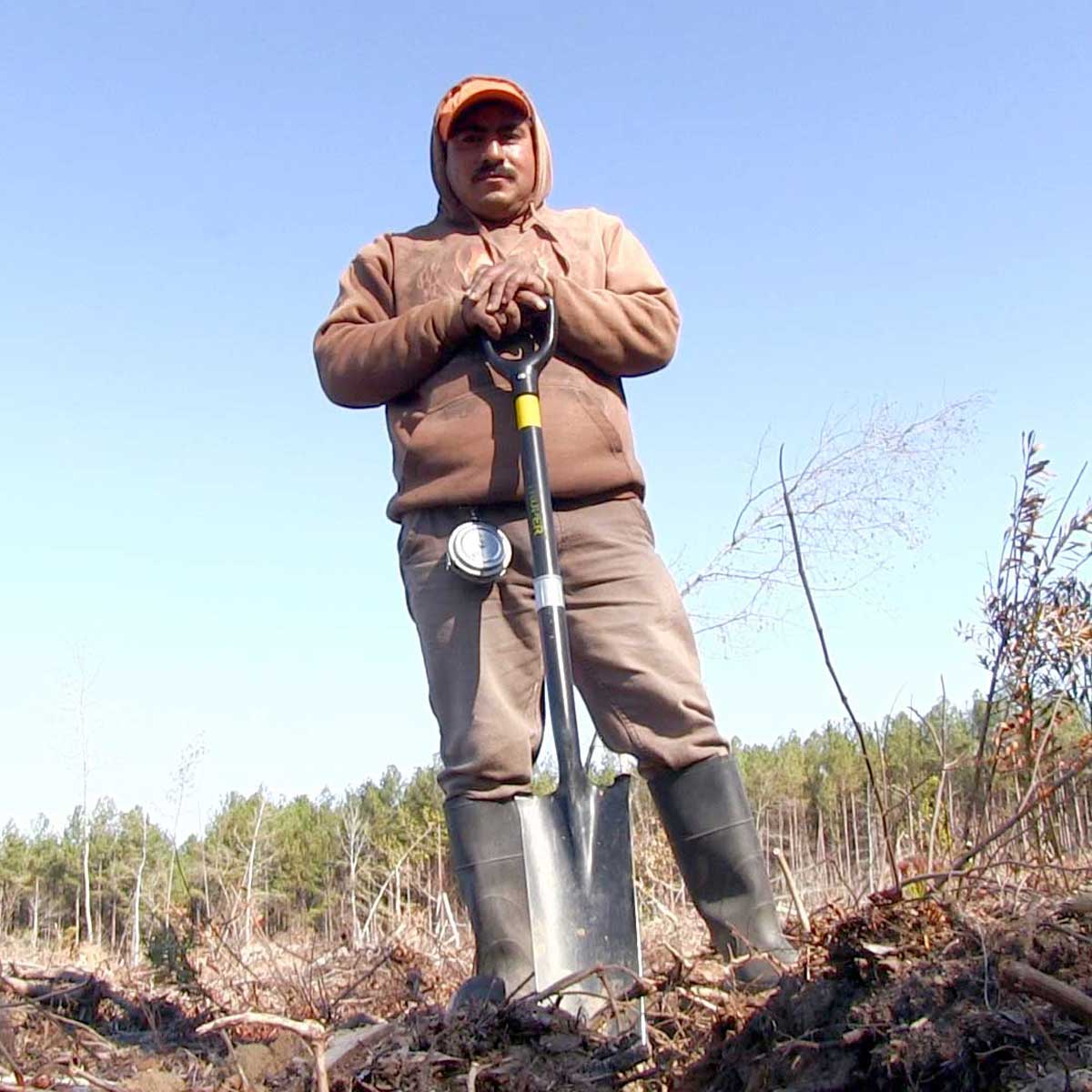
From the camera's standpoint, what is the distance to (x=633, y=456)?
314 cm

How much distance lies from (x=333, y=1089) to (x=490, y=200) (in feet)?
7.30

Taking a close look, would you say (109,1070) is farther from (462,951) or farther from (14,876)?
(14,876)

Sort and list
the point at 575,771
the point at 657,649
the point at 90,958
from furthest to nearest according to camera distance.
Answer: the point at 90,958
the point at 657,649
the point at 575,771

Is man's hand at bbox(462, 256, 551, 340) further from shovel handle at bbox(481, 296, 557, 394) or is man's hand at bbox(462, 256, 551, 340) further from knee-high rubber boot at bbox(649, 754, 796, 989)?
knee-high rubber boot at bbox(649, 754, 796, 989)

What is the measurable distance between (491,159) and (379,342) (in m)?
0.61

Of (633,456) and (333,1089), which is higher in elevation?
(633,456)

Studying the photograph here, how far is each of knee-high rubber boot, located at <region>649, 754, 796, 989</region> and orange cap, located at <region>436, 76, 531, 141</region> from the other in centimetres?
174

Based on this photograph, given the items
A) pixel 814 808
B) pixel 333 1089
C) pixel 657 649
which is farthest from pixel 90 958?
pixel 814 808

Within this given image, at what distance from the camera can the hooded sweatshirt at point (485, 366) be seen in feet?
9.93

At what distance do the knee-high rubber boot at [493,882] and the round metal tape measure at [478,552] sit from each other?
0.51 m

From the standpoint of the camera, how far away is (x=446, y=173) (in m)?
3.40

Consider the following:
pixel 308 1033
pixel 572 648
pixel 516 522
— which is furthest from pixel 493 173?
pixel 308 1033

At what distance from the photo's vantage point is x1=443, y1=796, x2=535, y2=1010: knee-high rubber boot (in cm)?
272

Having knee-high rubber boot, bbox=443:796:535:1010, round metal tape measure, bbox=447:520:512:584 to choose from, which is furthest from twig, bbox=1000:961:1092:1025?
round metal tape measure, bbox=447:520:512:584
